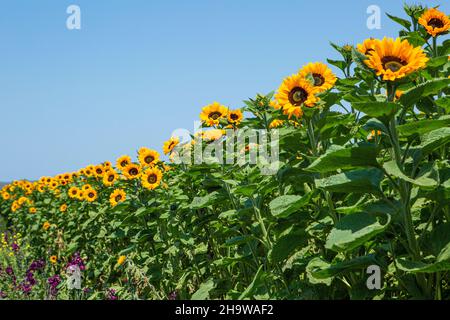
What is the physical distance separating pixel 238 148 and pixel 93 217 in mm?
4012

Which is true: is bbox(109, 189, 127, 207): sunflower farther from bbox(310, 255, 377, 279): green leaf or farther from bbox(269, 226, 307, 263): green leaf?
bbox(310, 255, 377, 279): green leaf

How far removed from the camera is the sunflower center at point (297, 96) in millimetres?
2938

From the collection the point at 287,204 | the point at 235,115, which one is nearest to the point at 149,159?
the point at 235,115

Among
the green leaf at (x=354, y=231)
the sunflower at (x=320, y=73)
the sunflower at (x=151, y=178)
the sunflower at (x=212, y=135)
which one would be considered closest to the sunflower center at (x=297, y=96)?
the sunflower at (x=320, y=73)

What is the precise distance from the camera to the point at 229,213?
3623 millimetres

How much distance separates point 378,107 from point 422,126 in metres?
0.30

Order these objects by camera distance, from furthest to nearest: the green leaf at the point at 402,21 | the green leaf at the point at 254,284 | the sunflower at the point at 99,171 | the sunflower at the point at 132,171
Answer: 1. the sunflower at the point at 99,171
2. the sunflower at the point at 132,171
3. the green leaf at the point at 402,21
4. the green leaf at the point at 254,284

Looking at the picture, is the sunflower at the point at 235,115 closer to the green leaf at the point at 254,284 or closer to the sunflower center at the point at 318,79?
the sunflower center at the point at 318,79

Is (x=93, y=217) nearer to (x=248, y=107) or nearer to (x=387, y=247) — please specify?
(x=248, y=107)

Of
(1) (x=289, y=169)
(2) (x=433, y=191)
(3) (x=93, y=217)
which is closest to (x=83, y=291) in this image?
(3) (x=93, y=217)

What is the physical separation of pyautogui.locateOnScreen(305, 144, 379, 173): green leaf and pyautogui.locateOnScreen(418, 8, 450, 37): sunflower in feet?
4.65

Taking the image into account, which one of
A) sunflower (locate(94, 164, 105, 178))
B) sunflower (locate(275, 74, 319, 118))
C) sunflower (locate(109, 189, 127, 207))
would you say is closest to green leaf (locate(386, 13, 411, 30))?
sunflower (locate(275, 74, 319, 118))

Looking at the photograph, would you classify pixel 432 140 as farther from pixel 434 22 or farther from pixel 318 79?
pixel 434 22

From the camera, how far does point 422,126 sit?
2242mm
